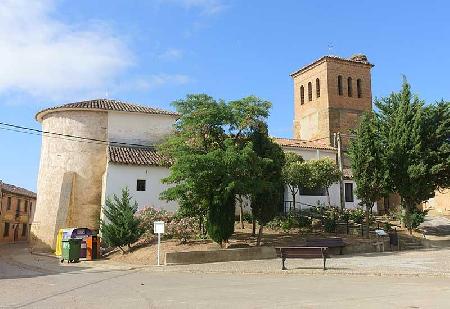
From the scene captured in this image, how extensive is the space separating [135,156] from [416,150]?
16.3 m

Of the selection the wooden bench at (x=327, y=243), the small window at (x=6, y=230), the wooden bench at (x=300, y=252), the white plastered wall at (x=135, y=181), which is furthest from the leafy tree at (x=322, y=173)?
the small window at (x=6, y=230)

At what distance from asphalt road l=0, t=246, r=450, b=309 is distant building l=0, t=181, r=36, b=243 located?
31705 mm

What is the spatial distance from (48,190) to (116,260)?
35.9ft

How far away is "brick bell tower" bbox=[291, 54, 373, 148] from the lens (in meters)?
44.5

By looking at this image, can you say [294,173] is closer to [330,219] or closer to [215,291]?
[330,219]

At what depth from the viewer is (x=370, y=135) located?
84.3ft

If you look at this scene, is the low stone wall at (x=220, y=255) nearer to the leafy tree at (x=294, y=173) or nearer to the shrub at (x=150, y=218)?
the shrub at (x=150, y=218)

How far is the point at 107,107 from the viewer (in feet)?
99.1

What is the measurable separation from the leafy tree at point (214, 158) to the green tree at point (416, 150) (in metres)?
9.41

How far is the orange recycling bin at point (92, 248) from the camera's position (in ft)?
71.3

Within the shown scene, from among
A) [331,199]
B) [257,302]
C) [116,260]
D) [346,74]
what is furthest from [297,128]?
[257,302]

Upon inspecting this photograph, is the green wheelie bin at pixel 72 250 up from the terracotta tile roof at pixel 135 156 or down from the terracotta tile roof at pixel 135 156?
down

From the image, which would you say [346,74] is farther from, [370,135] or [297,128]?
[370,135]

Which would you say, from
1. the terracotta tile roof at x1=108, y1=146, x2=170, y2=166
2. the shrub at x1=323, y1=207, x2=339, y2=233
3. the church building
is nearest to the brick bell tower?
the church building
